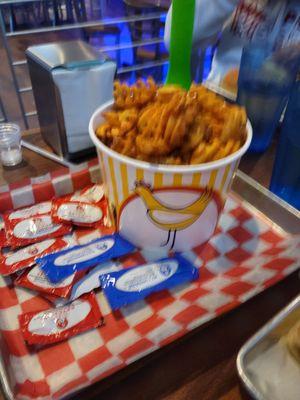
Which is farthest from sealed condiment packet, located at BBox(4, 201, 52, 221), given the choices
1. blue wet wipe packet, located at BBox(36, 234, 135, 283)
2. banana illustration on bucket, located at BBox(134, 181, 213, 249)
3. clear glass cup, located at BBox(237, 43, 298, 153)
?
clear glass cup, located at BBox(237, 43, 298, 153)

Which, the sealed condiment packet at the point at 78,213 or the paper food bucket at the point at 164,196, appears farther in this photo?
the sealed condiment packet at the point at 78,213

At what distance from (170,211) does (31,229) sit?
24 centimetres

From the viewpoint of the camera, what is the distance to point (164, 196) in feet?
1.48

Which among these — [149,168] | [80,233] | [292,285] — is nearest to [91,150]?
[80,233]

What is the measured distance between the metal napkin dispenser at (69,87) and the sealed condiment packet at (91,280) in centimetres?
32

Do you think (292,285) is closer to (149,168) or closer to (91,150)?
(149,168)

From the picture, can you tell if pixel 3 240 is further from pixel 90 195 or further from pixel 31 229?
→ pixel 90 195

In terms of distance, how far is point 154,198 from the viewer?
18.0 inches

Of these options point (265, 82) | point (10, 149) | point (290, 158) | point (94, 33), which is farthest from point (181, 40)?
point (94, 33)

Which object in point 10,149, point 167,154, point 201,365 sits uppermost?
point 167,154

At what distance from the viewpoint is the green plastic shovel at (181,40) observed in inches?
24.2

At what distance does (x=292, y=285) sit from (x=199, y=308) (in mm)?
170

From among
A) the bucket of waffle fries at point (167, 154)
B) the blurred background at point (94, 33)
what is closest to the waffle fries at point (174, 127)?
the bucket of waffle fries at point (167, 154)

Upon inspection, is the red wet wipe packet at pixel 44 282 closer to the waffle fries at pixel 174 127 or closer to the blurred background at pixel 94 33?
the waffle fries at pixel 174 127
